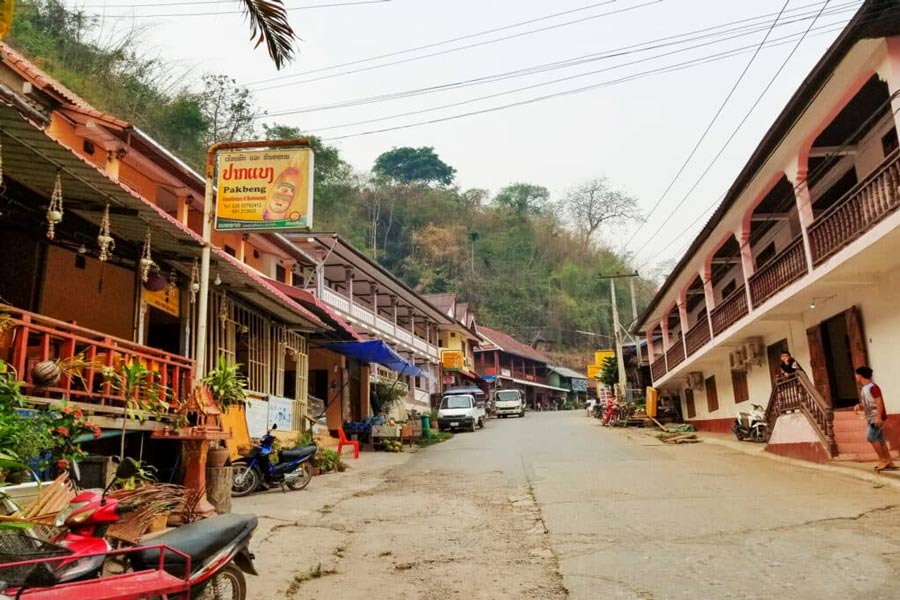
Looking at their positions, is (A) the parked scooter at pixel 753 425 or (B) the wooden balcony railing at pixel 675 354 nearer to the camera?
(A) the parked scooter at pixel 753 425

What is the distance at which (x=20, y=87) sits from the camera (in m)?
10.2

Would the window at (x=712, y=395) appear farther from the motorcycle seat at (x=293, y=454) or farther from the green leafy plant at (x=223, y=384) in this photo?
the green leafy plant at (x=223, y=384)

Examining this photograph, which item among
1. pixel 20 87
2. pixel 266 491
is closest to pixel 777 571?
pixel 266 491

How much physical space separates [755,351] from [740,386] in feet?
8.06

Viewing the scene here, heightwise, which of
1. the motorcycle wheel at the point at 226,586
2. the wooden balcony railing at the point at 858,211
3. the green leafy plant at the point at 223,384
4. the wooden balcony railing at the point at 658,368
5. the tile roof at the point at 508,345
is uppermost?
the tile roof at the point at 508,345

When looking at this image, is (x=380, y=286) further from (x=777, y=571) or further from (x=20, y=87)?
(x=777, y=571)

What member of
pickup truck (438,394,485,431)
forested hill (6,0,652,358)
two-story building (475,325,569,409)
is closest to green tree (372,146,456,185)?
forested hill (6,0,652,358)

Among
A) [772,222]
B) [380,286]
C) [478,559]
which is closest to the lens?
[478,559]

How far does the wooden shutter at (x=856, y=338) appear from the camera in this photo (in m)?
11.8

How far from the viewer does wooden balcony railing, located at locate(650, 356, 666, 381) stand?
1029 inches

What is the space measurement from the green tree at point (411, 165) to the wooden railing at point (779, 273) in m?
51.3

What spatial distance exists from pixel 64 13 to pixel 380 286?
17.9 m

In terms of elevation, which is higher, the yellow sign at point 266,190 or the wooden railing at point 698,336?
the yellow sign at point 266,190

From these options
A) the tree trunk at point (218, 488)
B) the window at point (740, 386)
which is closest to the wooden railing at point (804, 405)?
the window at point (740, 386)
